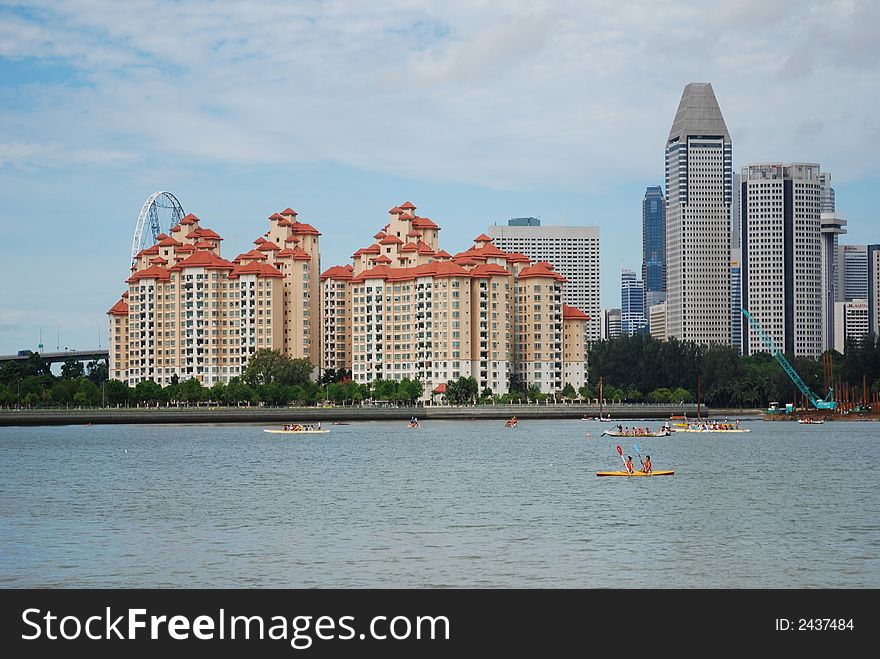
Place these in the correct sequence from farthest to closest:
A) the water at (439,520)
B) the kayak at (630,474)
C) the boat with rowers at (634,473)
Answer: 1. the boat with rowers at (634,473)
2. the kayak at (630,474)
3. the water at (439,520)

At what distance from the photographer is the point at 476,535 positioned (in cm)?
5984

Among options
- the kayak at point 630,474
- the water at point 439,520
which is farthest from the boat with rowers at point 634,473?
the water at point 439,520

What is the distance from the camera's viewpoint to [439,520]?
6650 centimetres

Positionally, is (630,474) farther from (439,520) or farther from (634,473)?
(439,520)

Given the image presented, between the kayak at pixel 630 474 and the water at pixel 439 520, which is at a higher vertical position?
the kayak at pixel 630 474

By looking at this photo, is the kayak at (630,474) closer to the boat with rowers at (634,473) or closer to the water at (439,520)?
the boat with rowers at (634,473)

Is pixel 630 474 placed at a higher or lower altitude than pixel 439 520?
higher

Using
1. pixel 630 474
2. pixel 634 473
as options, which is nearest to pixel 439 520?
pixel 630 474

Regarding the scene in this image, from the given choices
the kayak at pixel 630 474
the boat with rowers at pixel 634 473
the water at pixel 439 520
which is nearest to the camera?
the water at pixel 439 520

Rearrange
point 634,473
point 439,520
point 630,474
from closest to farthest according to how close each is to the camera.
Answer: point 439,520 → point 630,474 → point 634,473

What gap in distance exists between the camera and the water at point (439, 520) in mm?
48750

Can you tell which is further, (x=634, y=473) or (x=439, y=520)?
(x=634, y=473)

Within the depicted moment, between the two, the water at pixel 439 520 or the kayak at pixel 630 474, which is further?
the kayak at pixel 630 474
